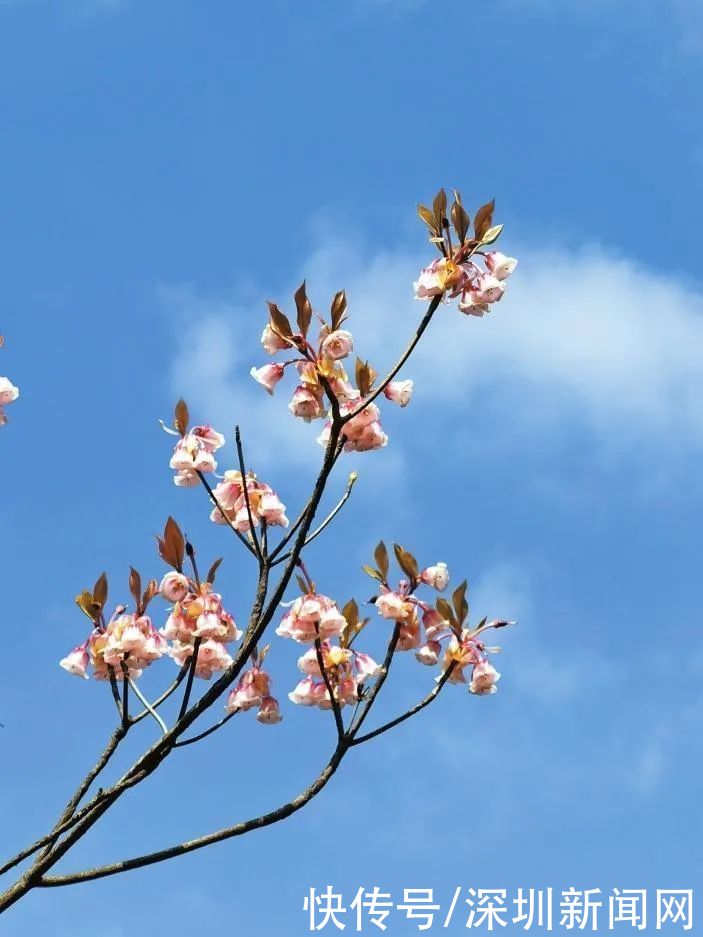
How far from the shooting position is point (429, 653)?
3.62m

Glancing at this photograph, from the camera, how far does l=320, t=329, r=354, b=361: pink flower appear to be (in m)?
3.41

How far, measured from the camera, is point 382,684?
3568mm

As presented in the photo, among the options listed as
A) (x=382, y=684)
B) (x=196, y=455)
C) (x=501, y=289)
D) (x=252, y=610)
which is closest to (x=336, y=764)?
(x=382, y=684)

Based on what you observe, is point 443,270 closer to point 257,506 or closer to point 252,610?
point 257,506

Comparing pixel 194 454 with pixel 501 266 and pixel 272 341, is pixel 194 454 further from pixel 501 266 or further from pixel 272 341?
pixel 501 266

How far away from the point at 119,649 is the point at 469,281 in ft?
5.13

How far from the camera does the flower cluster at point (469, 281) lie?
3.49 metres

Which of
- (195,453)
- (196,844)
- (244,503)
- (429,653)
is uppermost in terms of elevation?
(195,453)

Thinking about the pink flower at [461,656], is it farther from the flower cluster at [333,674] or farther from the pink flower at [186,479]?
the pink flower at [186,479]

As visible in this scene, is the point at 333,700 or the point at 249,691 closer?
the point at 333,700

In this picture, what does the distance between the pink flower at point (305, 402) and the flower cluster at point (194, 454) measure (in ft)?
1.24

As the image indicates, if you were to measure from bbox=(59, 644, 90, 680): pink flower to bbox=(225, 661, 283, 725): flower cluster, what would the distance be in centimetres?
47

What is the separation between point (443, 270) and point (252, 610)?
3.93ft

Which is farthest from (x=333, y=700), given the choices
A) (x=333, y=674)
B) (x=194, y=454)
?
(x=194, y=454)
